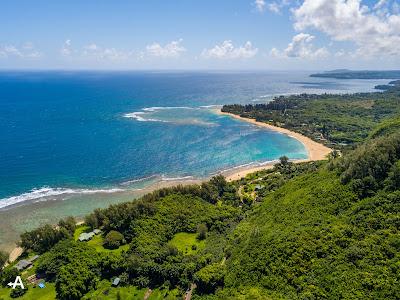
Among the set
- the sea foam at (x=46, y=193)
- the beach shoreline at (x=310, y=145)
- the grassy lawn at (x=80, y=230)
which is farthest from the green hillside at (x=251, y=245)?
the beach shoreline at (x=310, y=145)

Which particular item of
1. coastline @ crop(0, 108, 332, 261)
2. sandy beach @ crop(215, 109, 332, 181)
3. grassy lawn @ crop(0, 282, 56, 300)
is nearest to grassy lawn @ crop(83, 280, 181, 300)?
grassy lawn @ crop(0, 282, 56, 300)

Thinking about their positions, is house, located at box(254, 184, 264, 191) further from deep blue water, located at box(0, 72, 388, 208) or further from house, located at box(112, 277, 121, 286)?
house, located at box(112, 277, 121, 286)

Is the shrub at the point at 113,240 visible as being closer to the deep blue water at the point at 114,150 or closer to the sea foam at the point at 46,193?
the sea foam at the point at 46,193

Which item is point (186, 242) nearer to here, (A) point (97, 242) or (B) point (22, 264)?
(A) point (97, 242)

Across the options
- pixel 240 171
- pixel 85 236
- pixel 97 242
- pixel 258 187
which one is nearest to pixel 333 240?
pixel 258 187

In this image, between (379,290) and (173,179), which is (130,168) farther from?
(379,290)

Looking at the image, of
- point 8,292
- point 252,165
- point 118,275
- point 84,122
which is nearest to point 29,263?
point 8,292
